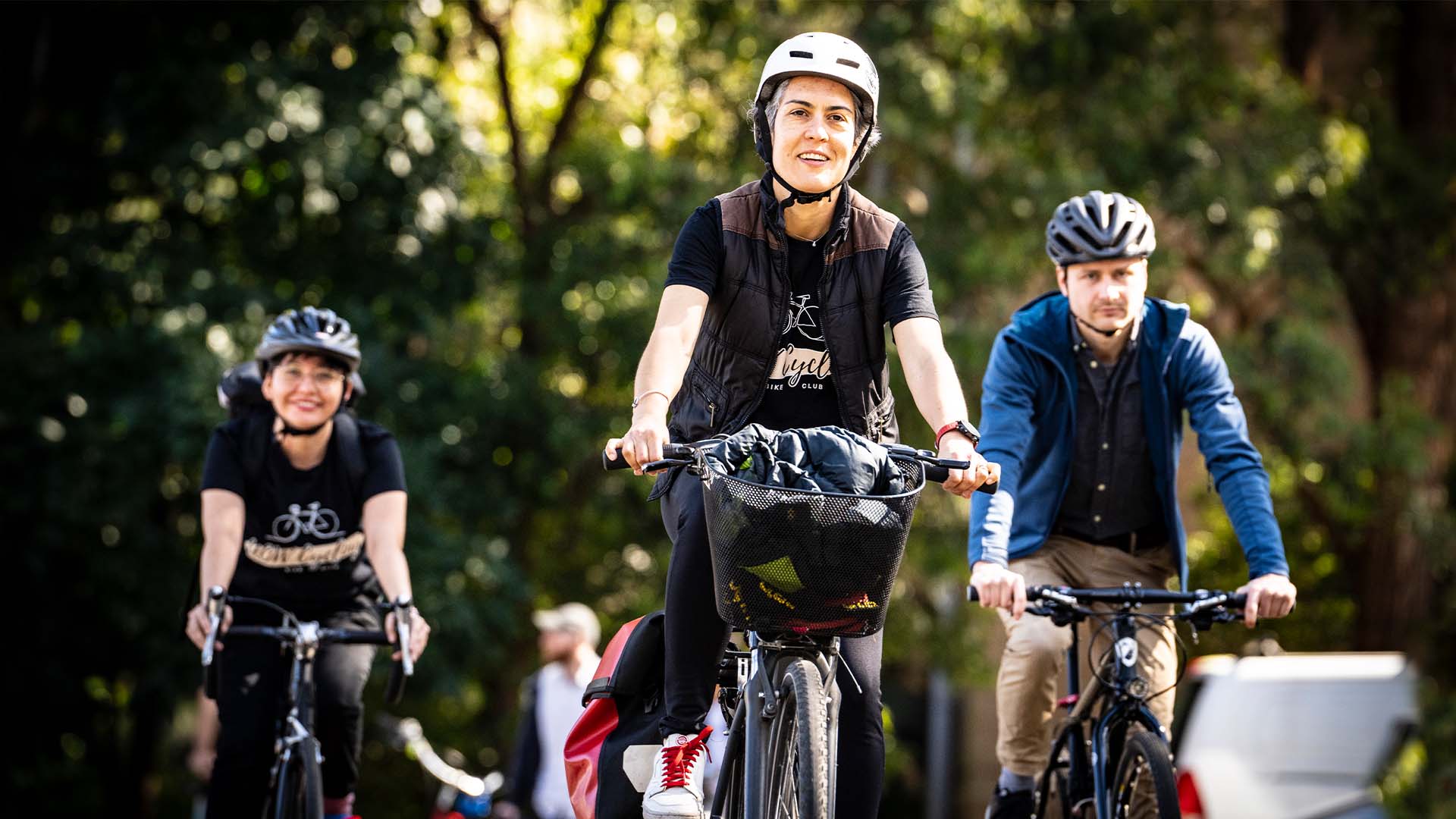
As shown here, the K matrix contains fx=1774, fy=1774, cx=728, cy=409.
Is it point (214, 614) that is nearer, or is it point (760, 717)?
point (760, 717)

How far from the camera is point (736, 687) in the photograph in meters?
4.66

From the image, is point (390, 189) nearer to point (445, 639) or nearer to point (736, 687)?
point (445, 639)

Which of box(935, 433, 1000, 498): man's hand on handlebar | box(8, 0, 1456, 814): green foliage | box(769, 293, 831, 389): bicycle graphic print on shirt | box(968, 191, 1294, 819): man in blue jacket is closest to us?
box(935, 433, 1000, 498): man's hand on handlebar

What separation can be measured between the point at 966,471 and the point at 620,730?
137 cm

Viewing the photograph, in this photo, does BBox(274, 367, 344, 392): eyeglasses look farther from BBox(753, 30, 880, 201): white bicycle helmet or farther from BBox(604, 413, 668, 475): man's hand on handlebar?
BBox(604, 413, 668, 475): man's hand on handlebar

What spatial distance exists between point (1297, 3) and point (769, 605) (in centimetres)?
1506

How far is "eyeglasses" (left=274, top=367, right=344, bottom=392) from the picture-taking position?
257 inches

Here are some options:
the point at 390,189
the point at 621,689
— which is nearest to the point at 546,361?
the point at 390,189

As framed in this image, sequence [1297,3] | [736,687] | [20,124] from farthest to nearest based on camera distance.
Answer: [1297,3] → [20,124] → [736,687]

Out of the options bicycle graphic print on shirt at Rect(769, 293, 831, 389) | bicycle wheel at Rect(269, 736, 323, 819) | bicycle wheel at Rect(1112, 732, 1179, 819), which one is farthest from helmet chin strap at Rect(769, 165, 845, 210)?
bicycle wheel at Rect(269, 736, 323, 819)

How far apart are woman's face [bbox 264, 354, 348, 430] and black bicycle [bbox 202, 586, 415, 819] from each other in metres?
0.70

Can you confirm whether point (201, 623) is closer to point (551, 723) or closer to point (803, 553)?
point (803, 553)

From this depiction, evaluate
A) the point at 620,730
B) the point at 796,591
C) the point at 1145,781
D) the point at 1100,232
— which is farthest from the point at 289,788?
the point at 1100,232

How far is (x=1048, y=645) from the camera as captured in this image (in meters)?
5.57
